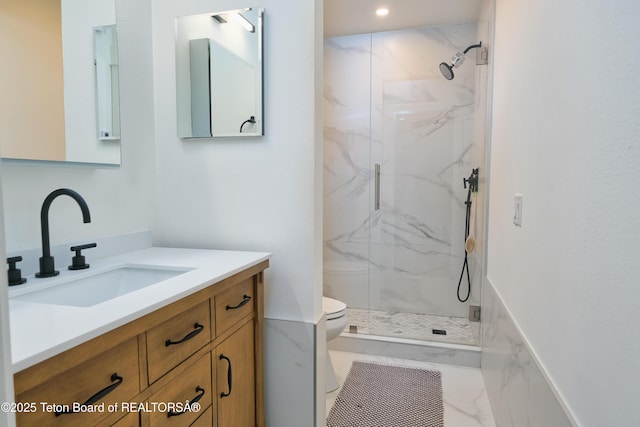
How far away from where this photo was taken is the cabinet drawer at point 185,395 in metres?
0.93

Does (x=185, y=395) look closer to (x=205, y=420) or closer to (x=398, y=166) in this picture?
(x=205, y=420)

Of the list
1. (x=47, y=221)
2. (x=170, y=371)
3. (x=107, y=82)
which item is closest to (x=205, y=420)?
(x=170, y=371)

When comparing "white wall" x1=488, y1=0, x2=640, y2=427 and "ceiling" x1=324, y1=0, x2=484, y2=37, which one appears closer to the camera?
"white wall" x1=488, y1=0, x2=640, y2=427

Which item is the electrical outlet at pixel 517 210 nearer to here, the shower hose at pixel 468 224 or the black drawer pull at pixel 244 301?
the black drawer pull at pixel 244 301

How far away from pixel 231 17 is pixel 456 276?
2.48 meters

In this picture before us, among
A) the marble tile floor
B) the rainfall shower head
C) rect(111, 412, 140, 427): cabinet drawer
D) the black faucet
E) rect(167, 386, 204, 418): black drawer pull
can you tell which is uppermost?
the rainfall shower head

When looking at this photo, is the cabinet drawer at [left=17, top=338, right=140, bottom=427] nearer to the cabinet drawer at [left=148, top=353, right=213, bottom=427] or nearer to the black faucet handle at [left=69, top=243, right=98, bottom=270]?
the cabinet drawer at [left=148, top=353, right=213, bottom=427]

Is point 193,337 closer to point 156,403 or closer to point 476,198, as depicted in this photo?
point 156,403

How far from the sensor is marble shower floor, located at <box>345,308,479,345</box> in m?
2.67

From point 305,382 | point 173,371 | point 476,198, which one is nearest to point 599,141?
point 173,371

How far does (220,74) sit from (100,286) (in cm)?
96

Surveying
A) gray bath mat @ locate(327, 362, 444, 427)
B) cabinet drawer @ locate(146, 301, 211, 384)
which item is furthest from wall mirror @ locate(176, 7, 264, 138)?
gray bath mat @ locate(327, 362, 444, 427)

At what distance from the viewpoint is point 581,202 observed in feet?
2.88

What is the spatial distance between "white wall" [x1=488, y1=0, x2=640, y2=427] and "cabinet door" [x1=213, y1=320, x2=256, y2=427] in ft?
3.14
